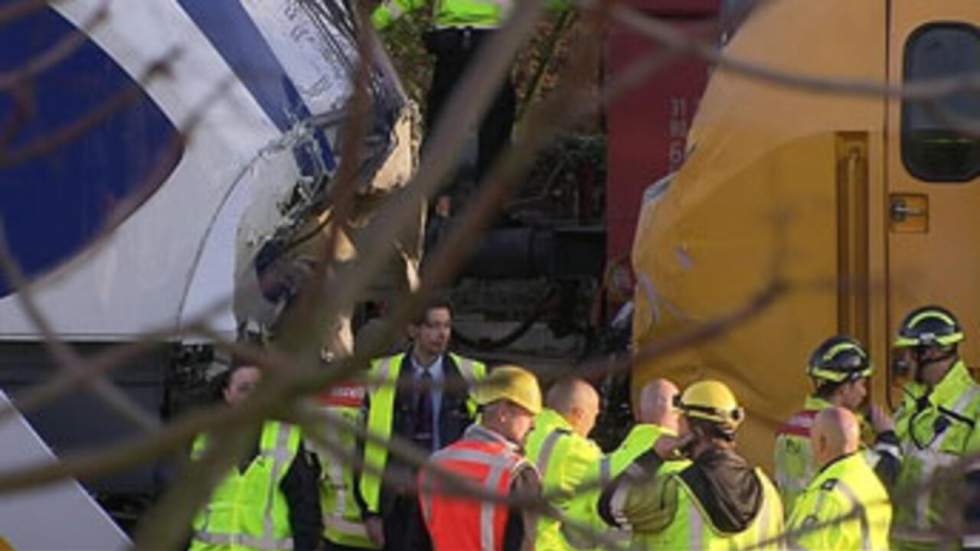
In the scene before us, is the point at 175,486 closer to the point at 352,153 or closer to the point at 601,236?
the point at 352,153

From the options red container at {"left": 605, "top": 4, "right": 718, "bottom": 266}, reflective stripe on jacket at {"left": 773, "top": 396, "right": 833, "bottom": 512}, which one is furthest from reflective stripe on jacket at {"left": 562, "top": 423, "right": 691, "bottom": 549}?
red container at {"left": 605, "top": 4, "right": 718, "bottom": 266}

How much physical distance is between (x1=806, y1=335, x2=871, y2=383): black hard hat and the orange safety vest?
1553 millimetres

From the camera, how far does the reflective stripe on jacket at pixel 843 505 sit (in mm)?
7371

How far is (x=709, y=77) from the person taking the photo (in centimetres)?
1092

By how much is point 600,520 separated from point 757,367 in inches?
95.1

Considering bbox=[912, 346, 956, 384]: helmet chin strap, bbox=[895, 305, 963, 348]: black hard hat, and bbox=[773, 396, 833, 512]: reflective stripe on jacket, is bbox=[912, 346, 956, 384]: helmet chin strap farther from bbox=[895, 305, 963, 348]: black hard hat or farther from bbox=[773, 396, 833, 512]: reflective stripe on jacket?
bbox=[773, 396, 833, 512]: reflective stripe on jacket

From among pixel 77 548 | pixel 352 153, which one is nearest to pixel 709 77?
pixel 77 548

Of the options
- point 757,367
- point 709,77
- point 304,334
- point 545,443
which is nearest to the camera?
point 304,334

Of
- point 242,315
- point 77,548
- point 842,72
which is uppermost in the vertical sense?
point 842,72

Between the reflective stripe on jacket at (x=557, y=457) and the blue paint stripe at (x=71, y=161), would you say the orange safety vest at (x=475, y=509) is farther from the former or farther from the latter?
the blue paint stripe at (x=71, y=161)

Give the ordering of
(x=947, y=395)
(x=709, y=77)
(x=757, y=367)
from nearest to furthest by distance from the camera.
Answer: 1. (x=947, y=395)
2. (x=757, y=367)
3. (x=709, y=77)

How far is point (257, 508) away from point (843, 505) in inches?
88.5

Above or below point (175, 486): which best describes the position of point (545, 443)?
below

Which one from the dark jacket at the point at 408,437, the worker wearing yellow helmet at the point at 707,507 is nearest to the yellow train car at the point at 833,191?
the dark jacket at the point at 408,437
